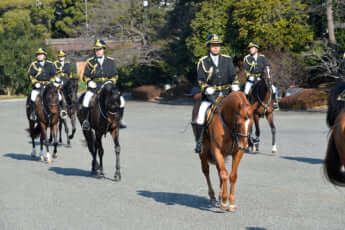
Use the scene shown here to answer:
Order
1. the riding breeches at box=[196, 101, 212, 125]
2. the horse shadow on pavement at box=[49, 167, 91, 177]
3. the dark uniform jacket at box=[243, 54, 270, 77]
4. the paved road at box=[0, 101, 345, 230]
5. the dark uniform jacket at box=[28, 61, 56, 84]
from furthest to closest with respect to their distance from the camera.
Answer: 1. the dark uniform jacket at box=[243, 54, 270, 77]
2. the dark uniform jacket at box=[28, 61, 56, 84]
3. the horse shadow on pavement at box=[49, 167, 91, 177]
4. the riding breeches at box=[196, 101, 212, 125]
5. the paved road at box=[0, 101, 345, 230]

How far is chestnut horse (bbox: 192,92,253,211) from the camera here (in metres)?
7.79

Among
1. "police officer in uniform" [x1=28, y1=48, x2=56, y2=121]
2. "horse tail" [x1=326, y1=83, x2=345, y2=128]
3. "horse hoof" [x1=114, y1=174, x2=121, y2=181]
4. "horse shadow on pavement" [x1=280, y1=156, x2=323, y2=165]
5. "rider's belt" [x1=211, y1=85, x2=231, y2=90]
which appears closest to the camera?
"rider's belt" [x1=211, y1=85, x2=231, y2=90]

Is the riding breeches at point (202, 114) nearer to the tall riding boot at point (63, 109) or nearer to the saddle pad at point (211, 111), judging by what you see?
the saddle pad at point (211, 111)

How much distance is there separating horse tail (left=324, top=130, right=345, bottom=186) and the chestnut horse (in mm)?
1469

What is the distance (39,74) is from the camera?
48.3 ft

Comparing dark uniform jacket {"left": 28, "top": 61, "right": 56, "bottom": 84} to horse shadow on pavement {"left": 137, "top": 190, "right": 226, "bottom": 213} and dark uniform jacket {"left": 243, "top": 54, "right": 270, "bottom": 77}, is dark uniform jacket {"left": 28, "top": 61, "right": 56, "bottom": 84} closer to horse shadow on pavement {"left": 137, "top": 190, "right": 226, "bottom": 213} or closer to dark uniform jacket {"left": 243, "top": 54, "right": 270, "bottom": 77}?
dark uniform jacket {"left": 243, "top": 54, "right": 270, "bottom": 77}

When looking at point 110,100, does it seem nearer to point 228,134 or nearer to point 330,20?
point 228,134

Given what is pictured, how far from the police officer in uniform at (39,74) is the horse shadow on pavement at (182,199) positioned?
19.2 feet

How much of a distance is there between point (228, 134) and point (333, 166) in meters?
2.06

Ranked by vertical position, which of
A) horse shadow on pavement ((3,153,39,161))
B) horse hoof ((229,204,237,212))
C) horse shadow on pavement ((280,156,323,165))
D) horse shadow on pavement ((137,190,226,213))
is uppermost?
horse hoof ((229,204,237,212))

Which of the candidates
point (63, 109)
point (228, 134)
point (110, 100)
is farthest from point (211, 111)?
point (63, 109)

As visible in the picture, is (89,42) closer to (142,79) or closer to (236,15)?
(142,79)

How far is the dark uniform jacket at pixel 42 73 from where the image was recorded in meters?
14.7

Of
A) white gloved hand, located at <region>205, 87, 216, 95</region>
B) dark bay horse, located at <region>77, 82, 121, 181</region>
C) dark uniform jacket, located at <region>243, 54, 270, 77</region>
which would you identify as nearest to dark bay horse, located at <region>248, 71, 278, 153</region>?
dark uniform jacket, located at <region>243, 54, 270, 77</region>
